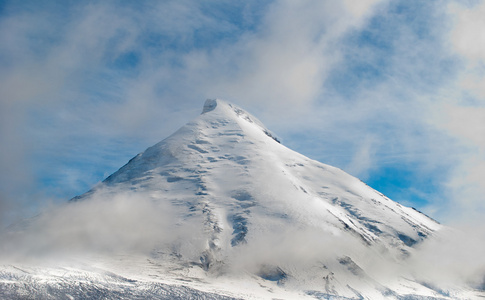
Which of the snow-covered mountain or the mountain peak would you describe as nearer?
the snow-covered mountain

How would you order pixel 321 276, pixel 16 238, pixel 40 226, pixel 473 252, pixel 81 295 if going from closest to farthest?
pixel 81 295
pixel 321 276
pixel 16 238
pixel 40 226
pixel 473 252

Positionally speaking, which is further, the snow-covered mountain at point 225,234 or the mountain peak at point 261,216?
the mountain peak at point 261,216

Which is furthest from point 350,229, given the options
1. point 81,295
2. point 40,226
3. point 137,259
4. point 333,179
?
point 40,226

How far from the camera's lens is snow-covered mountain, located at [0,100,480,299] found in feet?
341

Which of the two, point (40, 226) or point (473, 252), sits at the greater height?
point (473, 252)

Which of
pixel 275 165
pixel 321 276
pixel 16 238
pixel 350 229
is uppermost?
pixel 275 165

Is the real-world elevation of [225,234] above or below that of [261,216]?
below

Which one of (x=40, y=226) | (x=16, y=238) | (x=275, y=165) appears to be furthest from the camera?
(x=275, y=165)

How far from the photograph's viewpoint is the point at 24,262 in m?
105

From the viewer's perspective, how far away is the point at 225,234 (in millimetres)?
131375

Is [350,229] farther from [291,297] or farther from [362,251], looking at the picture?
[291,297]

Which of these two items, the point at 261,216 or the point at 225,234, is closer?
the point at 225,234

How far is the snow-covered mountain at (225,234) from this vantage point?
4094 inches

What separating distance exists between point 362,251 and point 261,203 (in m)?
33.7
